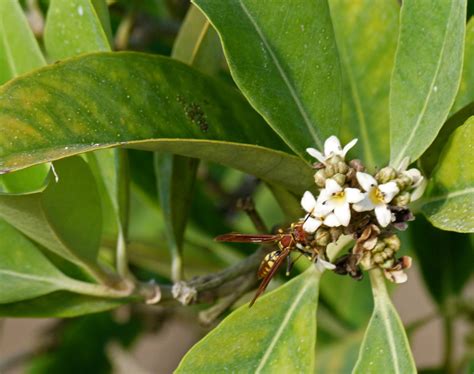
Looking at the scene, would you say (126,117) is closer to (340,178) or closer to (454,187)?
(340,178)

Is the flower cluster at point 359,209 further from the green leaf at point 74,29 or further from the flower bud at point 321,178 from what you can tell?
the green leaf at point 74,29

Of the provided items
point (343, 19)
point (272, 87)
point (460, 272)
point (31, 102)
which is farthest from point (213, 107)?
point (460, 272)

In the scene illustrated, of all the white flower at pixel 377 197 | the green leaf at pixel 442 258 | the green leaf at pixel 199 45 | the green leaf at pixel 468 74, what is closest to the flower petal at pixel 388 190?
the white flower at pixel 377 197

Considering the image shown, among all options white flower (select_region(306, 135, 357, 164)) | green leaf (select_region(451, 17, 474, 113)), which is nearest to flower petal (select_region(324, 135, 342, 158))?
white flower (select_region(306, 135, 357, 164))

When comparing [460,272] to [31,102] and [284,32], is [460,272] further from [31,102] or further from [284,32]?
[31,102]

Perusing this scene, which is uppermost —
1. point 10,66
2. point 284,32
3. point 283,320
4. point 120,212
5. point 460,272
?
point 10,66

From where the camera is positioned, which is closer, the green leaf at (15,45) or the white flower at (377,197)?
the white flower at (377,197)
